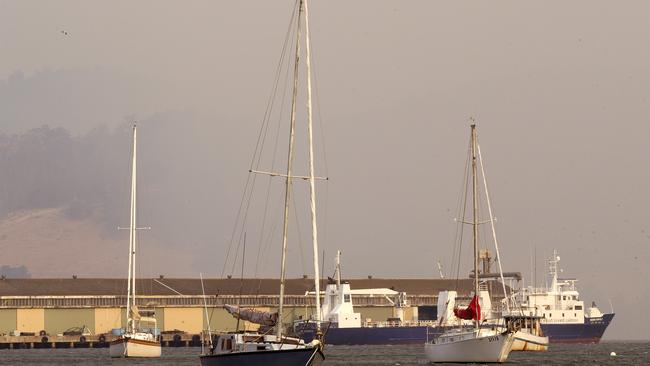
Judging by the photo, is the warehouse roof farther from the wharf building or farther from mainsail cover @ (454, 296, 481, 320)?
mainsail cover @ (454, 296, 481, 320)

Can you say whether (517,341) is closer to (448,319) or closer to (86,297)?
(448,319)

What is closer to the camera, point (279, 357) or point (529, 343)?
point (279, 357)

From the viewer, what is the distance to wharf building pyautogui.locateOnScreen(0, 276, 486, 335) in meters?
131

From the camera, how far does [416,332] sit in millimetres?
124625

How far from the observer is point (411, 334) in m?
125

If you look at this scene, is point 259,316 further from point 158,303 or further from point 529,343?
point 158,303

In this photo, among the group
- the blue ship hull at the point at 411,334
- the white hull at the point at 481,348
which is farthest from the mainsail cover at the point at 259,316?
the blue ship hull at the point at 411,334

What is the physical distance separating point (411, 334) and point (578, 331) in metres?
14.7

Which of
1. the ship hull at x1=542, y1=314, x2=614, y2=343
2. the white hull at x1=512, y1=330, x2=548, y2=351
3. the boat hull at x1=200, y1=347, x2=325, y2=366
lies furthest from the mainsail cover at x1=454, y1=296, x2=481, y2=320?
the ship hull at x1=542, y1=314, x2=614, y2=343

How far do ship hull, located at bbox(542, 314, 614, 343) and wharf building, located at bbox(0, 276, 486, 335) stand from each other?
9.42 m

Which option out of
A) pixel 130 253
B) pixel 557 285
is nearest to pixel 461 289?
pixel 557 285

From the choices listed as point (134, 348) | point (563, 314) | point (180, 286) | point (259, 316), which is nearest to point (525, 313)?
point (563, 314)

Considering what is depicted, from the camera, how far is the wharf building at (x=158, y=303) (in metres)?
131

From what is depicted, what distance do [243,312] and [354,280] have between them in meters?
97.1
